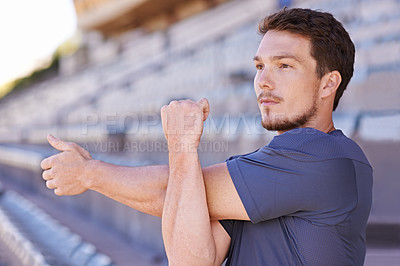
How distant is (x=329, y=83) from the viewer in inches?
47.0

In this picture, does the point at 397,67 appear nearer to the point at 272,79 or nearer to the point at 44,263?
the point at 272,79

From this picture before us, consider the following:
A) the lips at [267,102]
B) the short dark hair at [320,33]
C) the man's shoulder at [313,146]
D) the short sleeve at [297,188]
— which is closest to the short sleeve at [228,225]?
the short sleeve at [297,188]

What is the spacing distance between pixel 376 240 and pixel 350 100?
98 cm

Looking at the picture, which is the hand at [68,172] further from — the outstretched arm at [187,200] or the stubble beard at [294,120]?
the stubble beard at [294,120]

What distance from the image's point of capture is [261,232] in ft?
3.55

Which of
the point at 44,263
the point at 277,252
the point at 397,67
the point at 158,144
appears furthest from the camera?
the point at 158,144

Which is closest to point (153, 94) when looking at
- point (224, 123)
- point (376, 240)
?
Result: point (224, 123)

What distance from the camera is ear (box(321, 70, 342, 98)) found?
1186mm

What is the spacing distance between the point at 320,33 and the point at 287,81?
155mm

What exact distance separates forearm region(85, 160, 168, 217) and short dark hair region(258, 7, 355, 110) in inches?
20.3

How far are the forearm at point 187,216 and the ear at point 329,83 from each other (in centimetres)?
42

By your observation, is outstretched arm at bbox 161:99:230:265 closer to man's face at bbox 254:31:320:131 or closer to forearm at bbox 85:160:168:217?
forearm at bbox 85:160:168:217

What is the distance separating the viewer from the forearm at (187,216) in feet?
3.43

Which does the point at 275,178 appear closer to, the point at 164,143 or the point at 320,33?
the point at 320,33
